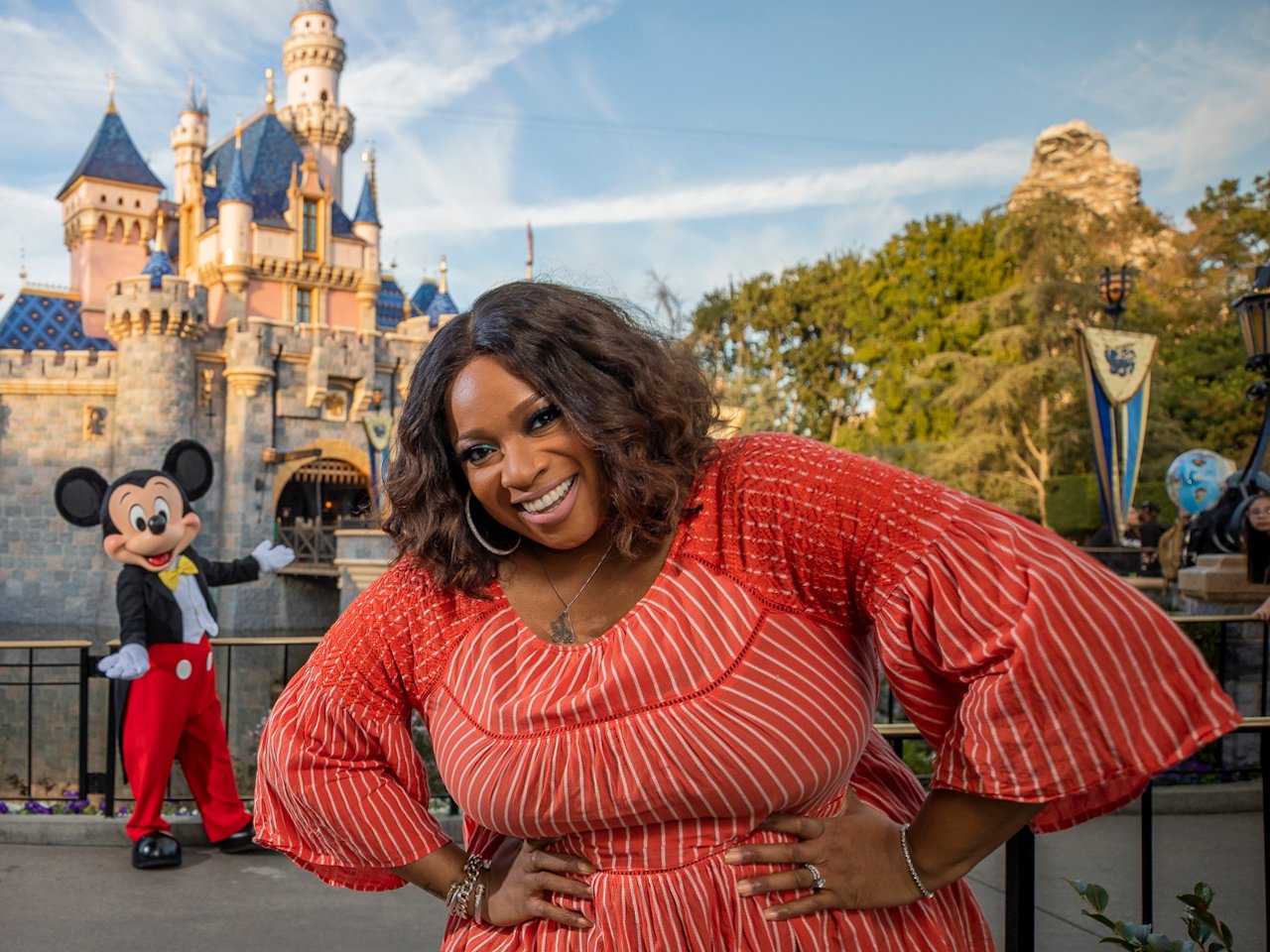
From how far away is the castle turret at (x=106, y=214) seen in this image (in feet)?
96.4

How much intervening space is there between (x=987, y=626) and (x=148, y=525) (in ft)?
14.4

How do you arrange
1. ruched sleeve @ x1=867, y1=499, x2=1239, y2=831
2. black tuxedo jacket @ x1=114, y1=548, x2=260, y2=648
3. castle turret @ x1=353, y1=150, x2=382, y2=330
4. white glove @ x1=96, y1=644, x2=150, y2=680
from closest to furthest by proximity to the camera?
ruched sleeve @ x1=867, y1=499, x2=1239, y2=831
white glove @ x1=96, y1=644, x2=150, y2=680
black tuxedo jacket @ x1=114, y1=548, x2=260, y2=648
castle turret @ x1=353, y1=150, x2=382, y2=330

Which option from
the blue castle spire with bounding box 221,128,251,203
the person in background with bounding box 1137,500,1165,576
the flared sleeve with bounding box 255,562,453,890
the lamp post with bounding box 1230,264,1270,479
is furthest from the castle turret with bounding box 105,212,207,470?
the flared sleeve with bounding box 255,562,453,890

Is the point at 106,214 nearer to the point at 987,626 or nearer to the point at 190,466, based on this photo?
the point at 190,466

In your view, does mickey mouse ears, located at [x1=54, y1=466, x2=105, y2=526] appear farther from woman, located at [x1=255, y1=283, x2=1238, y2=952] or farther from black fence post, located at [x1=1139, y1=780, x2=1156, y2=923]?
black fence post, located at [x1=1139, y1=780, x2=1156, y2=923]

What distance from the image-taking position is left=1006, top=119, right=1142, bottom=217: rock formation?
36125 mm

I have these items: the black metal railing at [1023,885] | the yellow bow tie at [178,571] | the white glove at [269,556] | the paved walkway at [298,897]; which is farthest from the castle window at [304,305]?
the black metal railing at [1023,885]

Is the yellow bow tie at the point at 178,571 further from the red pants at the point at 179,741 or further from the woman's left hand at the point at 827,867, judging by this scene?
the woman's left hand at the point at 827,867

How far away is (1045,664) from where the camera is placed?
1109 millimetres

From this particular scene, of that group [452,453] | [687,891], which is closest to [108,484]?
Answer: [452,453]

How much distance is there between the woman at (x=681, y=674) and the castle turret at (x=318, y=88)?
3064 cm

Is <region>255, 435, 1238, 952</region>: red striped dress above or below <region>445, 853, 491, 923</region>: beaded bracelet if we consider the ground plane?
above

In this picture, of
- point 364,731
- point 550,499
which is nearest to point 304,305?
point 364,731

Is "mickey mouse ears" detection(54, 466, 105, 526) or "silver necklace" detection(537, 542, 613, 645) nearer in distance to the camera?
"silver necklace" detection(537, 542, 613, 645)
